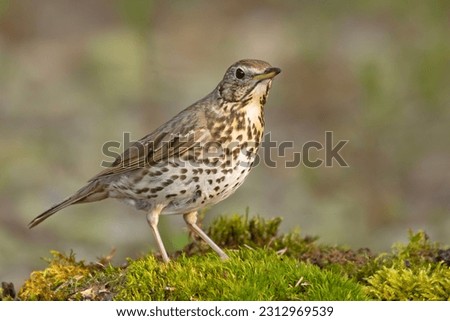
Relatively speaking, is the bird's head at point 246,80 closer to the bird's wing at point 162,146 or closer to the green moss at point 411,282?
the bird's wing at point 162,146

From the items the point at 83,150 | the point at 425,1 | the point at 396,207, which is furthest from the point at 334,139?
the point at 83,150

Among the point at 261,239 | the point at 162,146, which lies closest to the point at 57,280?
the point at 162,146

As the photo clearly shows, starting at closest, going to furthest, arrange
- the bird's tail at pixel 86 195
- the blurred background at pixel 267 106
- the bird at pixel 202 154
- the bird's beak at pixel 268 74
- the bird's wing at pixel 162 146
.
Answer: the bird's beak at pixel 268 74, the bird at pixel 202 154, the bird's wing at pixel 162 146, the bird's tail at pixel 86 195, the blurred background at pixel 267 106

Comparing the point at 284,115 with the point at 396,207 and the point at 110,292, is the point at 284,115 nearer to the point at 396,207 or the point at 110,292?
the point at 396,207

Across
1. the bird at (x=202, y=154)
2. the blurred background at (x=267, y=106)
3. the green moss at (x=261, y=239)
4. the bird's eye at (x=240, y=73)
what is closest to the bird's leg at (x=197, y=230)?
the bird at (x=202, y=154)

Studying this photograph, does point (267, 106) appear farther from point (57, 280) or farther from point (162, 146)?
point (57, 280)

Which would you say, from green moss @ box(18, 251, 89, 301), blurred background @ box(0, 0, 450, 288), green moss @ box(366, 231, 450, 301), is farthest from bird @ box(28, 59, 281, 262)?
blurred background @ box(0, 0, 450, 288)
